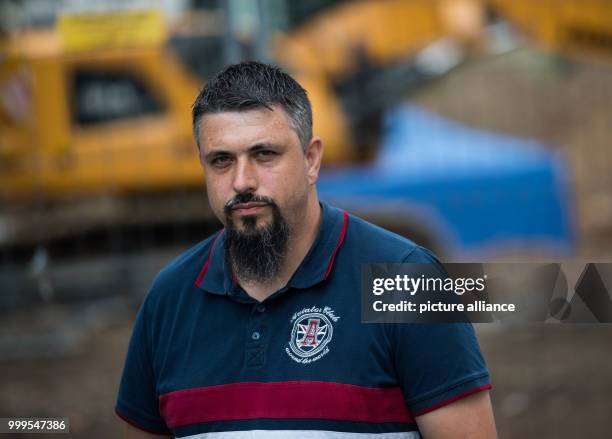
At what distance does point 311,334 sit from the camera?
204 cm

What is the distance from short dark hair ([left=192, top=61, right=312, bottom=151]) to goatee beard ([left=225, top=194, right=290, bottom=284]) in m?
0.18

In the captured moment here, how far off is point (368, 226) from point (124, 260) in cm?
799

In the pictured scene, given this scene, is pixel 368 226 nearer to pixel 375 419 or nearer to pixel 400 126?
pixel 375 419

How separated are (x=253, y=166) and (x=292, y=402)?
0.51 meters

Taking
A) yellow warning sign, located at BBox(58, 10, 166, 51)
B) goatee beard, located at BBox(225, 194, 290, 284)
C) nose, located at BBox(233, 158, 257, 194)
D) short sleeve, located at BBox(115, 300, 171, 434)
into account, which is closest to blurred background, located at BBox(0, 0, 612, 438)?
yellow warning sign, located at BBox(58, 10, 166, 51)

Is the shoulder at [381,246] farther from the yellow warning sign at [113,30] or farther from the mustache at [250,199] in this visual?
the yellow warning sign at [113,30]

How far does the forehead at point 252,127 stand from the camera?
6.77ft

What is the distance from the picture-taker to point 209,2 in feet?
35.8

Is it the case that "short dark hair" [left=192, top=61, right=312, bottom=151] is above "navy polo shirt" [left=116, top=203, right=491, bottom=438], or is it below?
above

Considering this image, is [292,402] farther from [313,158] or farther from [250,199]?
[313,158]

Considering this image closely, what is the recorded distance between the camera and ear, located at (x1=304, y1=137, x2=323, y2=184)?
86.4 inches

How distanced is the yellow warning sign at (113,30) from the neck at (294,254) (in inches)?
293

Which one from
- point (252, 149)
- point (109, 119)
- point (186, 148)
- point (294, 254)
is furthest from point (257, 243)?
point (109, 119)

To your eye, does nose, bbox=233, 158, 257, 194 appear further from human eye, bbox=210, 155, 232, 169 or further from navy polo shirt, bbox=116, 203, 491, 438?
navy polo shirt, bbox=116, 203, 491, 438
